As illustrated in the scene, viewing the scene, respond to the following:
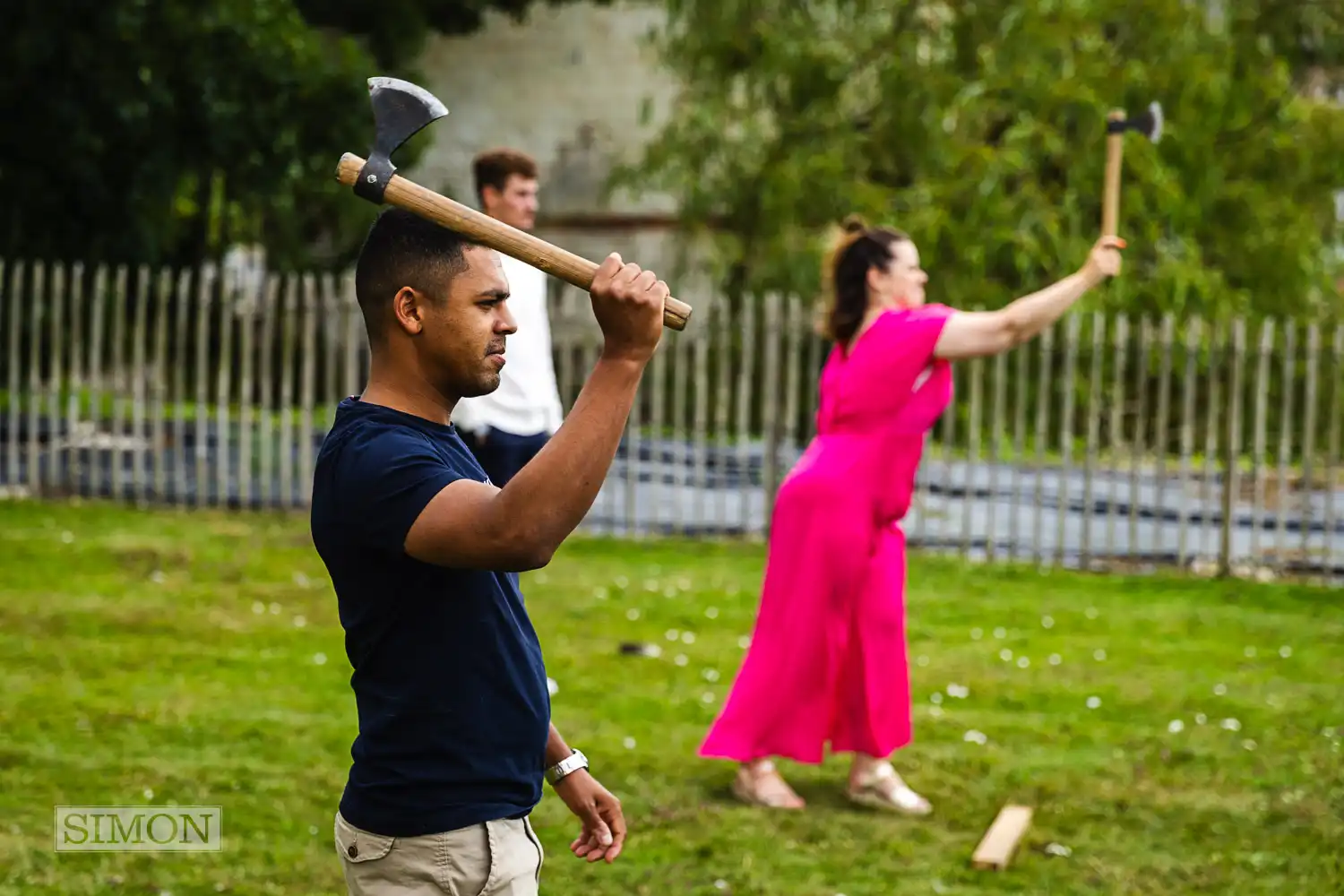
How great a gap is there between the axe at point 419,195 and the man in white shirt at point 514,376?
163 inches

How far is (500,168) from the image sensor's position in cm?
682

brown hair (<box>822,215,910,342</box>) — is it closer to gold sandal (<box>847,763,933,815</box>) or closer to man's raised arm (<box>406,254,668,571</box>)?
gold sandal (<box>847,763,933,815</box>)

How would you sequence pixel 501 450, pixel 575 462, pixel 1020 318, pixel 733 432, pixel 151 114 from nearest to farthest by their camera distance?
1. pixel 575 462
2. pixel 1020 318
3. pixel 501 450
4. pixel 151 114
5. pixel 733 432

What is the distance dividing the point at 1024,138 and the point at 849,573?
1170 centimetres

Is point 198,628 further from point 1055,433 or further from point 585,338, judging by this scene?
point 585,338

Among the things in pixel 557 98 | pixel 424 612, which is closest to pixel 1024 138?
pixel 557 98

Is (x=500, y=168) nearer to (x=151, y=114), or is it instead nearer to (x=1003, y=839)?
(x=1003, y=839)

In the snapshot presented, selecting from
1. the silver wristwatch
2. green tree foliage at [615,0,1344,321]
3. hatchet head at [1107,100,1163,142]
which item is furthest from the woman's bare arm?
green tree foliage at [615,0,1344,321]

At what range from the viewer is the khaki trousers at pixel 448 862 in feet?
8.93

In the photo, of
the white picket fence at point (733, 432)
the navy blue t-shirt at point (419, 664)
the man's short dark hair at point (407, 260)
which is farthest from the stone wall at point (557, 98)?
the navy blue t-shirt at point (419, 664)

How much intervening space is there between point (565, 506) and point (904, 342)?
3781mm

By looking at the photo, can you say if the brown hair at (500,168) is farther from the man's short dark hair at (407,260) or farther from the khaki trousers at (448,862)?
the khaki trousers at (448,862)

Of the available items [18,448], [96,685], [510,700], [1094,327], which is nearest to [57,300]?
[18,448]

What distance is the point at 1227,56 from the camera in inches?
675
